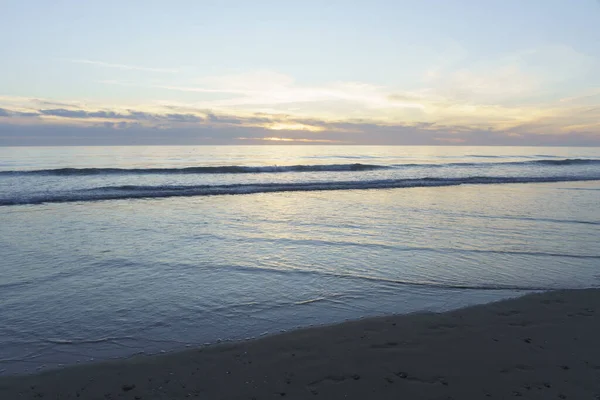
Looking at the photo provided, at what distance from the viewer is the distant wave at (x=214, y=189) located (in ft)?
63.6

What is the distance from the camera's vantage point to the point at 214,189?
23.8m

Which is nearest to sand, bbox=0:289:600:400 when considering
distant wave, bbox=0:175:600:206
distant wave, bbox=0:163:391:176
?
distant wave, bbox=0:175:600:206

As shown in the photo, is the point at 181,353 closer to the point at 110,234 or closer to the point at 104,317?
the point at 104,317

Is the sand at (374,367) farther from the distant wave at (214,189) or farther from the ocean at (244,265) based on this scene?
the distant wave at (214,189)

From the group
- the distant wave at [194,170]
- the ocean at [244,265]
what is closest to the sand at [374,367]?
the ocean at [244,265]

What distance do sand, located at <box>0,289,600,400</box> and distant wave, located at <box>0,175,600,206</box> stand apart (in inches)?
670

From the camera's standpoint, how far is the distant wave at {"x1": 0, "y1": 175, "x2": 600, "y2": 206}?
63.6ft

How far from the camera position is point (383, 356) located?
15.3 feet

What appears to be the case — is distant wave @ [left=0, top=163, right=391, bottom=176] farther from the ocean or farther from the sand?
the sand

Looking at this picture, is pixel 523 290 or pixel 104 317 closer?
pixel 104 317

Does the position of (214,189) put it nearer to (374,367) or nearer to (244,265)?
(244,265)

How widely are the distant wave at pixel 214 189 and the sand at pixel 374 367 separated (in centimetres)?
1701

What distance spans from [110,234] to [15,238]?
237 centimetres

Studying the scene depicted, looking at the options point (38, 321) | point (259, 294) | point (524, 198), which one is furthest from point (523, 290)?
point (524, 198)
